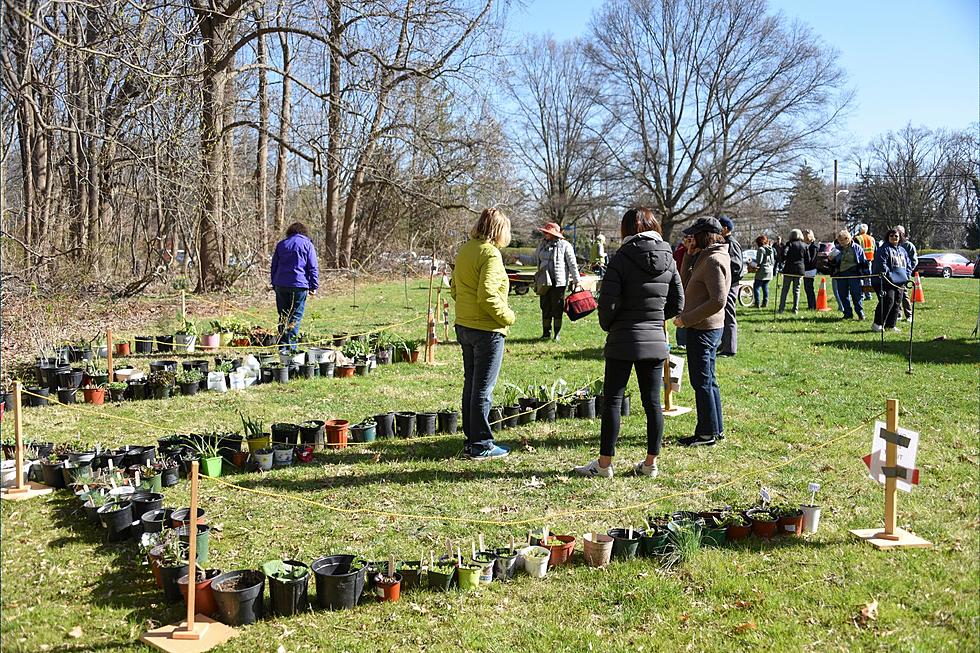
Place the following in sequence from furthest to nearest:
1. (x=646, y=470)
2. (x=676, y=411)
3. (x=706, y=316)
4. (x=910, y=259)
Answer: (x=910, y=259) → (x=676, y=411) → (x=706, y=316) → (x=646, y=470)

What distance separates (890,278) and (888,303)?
40 cm

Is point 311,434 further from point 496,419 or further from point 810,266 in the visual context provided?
point 810,266

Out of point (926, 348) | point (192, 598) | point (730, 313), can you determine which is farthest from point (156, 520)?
point (926, 348)

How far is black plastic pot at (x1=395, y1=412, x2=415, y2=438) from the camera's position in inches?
256

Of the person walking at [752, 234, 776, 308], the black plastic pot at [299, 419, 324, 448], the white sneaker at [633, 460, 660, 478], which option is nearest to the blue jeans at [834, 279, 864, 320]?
the person walking at [752, 234, 776, 308]

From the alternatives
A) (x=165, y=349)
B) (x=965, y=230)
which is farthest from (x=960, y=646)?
(x=965, y=230)

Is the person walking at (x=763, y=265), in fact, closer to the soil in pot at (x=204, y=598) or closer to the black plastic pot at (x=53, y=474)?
the black plastic pot at (x=53, y=474)

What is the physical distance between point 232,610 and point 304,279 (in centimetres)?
678

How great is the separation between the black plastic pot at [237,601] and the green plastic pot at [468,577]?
890 mm

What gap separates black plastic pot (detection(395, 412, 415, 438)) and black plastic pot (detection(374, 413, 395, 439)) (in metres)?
0.04

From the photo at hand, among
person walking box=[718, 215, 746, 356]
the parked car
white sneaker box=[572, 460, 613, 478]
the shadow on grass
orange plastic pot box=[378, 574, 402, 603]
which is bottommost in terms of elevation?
orange plastic pot box=[378, 574, 402, 603]

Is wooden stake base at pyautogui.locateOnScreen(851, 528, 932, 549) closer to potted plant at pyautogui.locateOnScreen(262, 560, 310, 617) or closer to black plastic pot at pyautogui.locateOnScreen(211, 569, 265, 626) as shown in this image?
potted plant at pyautogui.locateOnScreen(262, 560, 310, 617)

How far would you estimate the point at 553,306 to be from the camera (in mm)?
11109

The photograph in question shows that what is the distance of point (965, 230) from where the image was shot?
148 feet
